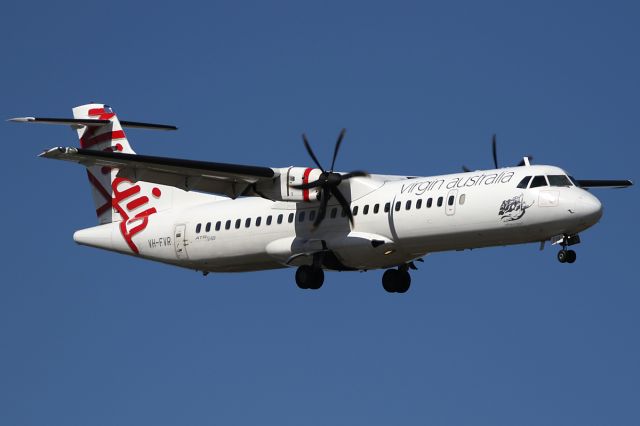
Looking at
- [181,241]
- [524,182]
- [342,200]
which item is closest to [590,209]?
[524,182]

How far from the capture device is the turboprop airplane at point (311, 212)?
2811 centimetres

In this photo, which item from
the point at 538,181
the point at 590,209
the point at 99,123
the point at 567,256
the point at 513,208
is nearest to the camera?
the point at 590,209

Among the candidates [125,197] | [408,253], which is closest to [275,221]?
[408,253]

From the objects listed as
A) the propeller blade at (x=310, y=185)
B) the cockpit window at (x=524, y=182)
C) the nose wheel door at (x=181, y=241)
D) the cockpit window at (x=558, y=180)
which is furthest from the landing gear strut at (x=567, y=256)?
the nose wheel door at (x=181, y=241)

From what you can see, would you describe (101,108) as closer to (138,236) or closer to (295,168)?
(138,236)

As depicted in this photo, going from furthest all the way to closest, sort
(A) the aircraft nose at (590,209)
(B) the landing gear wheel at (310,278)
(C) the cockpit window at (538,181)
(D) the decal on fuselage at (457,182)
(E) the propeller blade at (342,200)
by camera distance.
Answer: (B) the landing gear wheel at (310,278), (E) the propeller blade at (342,200), (D) the decal on fuselage at (457,182), (C) the cockpit window at (538,181), (A) the aircraft nose at (590,209)

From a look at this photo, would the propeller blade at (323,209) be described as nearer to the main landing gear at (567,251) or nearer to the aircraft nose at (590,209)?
the main landing gear at (567,251)

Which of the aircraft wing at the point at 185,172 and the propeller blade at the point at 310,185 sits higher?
the aircraft wing at the point at 185,172

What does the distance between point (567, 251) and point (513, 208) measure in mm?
1526

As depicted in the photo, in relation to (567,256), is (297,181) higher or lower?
higher

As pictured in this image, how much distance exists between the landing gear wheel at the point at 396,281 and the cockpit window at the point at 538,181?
5.38 metres

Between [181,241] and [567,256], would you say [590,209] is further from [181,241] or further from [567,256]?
[181,241]

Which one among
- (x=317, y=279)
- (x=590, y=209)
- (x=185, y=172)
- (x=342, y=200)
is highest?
(x=185, y=172)

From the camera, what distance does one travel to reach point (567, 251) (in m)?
27.6
